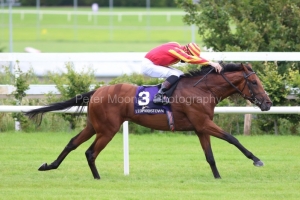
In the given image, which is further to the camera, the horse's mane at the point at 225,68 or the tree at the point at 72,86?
the tree at the point at 72,86

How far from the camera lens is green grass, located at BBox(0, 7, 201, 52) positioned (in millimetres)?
34312

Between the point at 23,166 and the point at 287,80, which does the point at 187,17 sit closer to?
the point at 287,80

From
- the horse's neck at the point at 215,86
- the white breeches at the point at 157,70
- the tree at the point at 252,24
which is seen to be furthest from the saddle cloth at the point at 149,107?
the tree at the point at 252,24

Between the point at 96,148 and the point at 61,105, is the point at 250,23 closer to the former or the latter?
the point at 61,105

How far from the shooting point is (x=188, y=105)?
8.27 m

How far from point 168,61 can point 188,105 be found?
0.62 m

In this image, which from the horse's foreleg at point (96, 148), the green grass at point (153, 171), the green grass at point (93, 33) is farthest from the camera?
the green grass at point (93, 33)

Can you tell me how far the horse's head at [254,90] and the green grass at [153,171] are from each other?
898 mm

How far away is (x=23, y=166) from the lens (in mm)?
9086

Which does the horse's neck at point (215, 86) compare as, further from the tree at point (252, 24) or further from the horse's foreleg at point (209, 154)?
the tree at point (252, 24)

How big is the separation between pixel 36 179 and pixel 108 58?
3.63m

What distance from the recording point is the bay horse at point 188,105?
8.23 meters

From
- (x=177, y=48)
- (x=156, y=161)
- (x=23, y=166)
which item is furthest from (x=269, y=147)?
(x=23, y=166)

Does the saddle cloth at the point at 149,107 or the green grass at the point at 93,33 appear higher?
the saddle cloth at the point at 149,107
